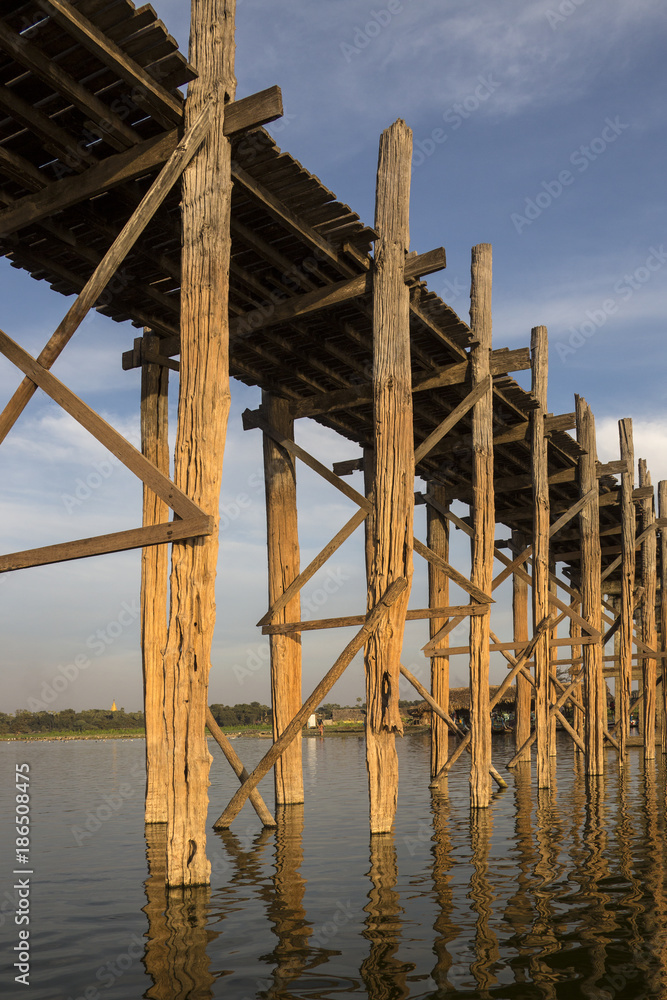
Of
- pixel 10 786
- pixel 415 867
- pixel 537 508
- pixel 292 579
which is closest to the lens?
pixel 415 867

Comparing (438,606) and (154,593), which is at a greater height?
(154,593)

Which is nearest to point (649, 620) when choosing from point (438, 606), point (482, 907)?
point (438, 606)

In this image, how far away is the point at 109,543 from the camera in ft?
20.9

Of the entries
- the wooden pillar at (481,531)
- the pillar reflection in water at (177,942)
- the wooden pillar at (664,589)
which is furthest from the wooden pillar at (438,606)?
the pillar reflection in water at (177,942)

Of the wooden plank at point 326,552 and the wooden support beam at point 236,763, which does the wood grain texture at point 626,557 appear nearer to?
the wooden plank at point 326,552

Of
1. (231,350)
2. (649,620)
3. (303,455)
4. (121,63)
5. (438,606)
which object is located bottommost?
(649,620)

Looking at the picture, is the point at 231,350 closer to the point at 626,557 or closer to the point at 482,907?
the point at 482,907

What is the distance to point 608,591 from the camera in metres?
29.6

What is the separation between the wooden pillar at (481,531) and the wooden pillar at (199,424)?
18.5 feet

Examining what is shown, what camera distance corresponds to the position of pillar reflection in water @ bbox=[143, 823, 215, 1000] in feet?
14.1

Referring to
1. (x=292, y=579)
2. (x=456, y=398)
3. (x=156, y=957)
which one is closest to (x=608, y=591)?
(x=456, y=398)

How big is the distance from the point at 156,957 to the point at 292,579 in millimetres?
6927

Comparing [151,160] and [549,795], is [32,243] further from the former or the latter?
[549,795]

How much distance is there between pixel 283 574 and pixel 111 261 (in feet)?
19.4
